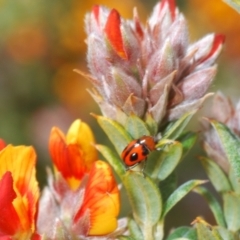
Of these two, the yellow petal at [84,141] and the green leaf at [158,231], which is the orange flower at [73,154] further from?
the green leaf at [158,231]

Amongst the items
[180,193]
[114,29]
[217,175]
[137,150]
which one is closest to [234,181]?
[217,175]

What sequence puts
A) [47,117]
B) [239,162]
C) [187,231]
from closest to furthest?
[239,162] < [187,231] < [47,117]

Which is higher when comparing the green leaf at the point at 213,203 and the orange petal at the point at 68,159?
the orange petal at the point at 68,159

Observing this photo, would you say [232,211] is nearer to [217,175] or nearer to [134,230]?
[217,175]

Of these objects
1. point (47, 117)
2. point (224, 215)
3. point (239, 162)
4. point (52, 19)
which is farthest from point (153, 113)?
point (52, 19)

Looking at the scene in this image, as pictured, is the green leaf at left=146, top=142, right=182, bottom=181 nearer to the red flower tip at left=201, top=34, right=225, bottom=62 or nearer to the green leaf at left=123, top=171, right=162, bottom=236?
the green leaf at left=123, top=171, right=162, bottom=236

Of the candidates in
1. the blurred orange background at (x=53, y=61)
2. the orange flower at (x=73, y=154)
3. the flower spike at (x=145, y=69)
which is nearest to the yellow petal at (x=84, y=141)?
the orange flower at (x=73, y=154)

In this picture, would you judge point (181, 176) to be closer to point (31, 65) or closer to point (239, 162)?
point (31, 65)

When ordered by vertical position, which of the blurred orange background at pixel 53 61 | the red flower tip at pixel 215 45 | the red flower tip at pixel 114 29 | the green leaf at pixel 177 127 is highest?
the red flower tip at pixel 114 29
